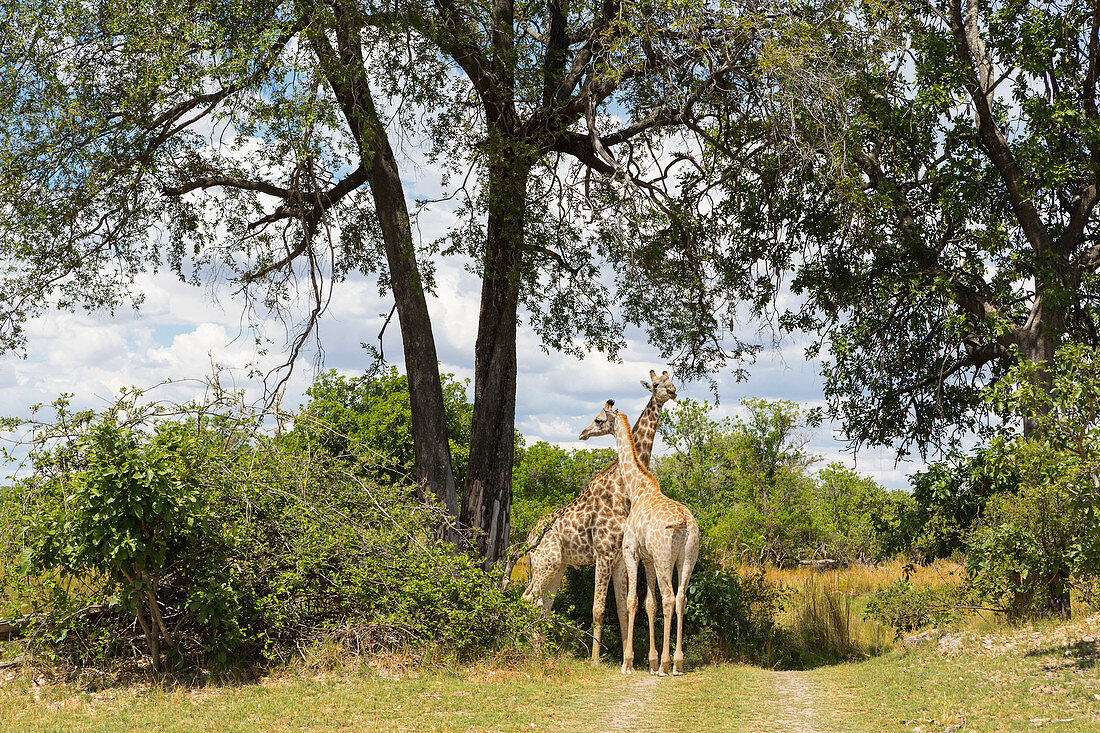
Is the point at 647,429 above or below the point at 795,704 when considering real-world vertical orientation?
above

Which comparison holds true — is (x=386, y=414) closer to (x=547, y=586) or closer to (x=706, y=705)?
(x=547, y=586)

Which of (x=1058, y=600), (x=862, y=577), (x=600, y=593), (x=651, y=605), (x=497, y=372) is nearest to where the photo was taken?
(x=651, y=605)

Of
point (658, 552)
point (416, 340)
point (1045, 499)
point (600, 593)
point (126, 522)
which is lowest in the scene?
point (600, 593)

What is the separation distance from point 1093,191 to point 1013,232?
129cm

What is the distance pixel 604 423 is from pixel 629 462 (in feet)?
2.84

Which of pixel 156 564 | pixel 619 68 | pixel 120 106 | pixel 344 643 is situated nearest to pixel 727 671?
pixel 344 643

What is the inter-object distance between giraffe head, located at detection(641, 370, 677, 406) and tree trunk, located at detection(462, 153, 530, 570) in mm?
2102

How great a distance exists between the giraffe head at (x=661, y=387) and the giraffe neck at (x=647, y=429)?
0.33ft

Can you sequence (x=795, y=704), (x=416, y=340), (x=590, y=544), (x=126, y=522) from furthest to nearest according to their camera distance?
(x=416, y=340), (x=590, y=544), (x=795, y=704), (x=126, y=522)

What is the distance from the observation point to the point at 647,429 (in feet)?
43.0

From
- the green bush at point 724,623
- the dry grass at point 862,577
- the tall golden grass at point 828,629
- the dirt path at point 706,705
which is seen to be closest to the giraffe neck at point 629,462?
the green bush at point 724,623

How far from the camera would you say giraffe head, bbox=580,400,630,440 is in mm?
13062

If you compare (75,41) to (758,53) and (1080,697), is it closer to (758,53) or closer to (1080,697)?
(758,53)

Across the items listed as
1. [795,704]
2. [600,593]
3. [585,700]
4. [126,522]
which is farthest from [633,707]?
[126,522]
